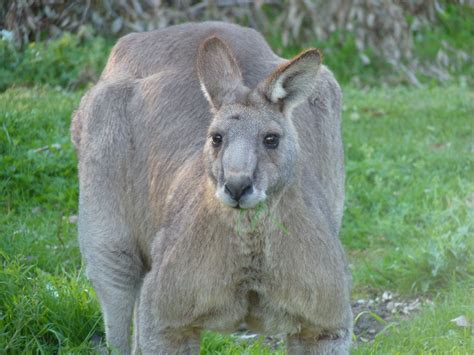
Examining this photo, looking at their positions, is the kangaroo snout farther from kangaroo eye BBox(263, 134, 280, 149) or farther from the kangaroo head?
kangaroo eye BBox(263, 134, 280, 149)

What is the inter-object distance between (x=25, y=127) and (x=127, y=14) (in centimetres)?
333

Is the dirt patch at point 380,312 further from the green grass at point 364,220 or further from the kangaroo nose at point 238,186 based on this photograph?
the kangaroo nose at point 238,186

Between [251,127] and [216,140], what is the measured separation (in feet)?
0.56

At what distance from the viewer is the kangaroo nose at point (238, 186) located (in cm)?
423

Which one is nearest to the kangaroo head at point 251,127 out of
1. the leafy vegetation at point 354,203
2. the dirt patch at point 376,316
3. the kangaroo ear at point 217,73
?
the kangaroo ear at point 217,73

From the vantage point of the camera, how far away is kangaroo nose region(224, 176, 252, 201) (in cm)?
423

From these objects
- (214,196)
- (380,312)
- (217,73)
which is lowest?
(380,312)

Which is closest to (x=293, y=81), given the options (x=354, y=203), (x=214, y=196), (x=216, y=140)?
(x=216, y=140)

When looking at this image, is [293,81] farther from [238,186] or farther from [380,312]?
[380,312]

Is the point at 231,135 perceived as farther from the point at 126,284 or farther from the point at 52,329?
the point at 52,329

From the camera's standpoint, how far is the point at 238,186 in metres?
4.23

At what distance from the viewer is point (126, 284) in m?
5.49

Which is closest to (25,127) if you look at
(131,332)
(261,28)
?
(131,332)

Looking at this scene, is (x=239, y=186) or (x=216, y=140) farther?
(x=216, y=140)
